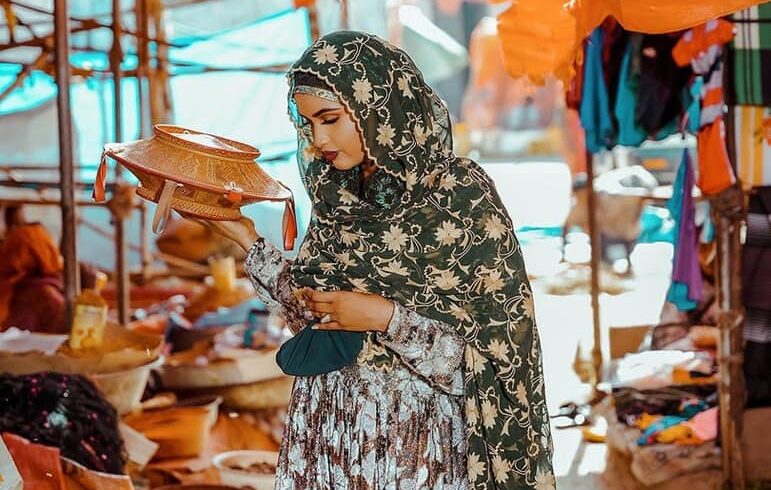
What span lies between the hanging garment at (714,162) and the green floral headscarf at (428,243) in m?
2.38

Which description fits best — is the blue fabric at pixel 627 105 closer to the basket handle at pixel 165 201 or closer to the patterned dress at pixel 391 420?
the patterned dress at pixel 391 420

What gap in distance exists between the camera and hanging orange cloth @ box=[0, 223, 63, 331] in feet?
21.3

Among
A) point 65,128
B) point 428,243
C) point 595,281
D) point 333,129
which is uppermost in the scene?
point 65,128

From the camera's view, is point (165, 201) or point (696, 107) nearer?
point (165, 201)

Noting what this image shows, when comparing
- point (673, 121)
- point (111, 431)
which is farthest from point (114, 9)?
point (673, 121)

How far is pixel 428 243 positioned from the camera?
241cm

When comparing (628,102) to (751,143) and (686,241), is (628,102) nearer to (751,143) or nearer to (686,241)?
(686,241)

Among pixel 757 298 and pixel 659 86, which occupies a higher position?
pixel 659 86

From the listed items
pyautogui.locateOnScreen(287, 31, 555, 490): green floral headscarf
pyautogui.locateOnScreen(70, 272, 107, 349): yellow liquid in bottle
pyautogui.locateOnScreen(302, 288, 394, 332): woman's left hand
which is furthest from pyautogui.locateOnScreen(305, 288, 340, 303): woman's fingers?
pyautogui.locateOnScreen(70, 272, 107, 349): yellow liquid in bottle

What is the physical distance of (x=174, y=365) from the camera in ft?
18.6

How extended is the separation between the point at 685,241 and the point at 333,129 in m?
3.49

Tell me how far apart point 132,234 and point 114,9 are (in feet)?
15.0

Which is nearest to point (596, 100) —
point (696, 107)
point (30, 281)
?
point (696, 107)

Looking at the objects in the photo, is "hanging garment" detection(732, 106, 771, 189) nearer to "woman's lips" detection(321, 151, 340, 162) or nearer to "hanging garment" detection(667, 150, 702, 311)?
"hanging garment" detection(667, 150, 702, 311)
